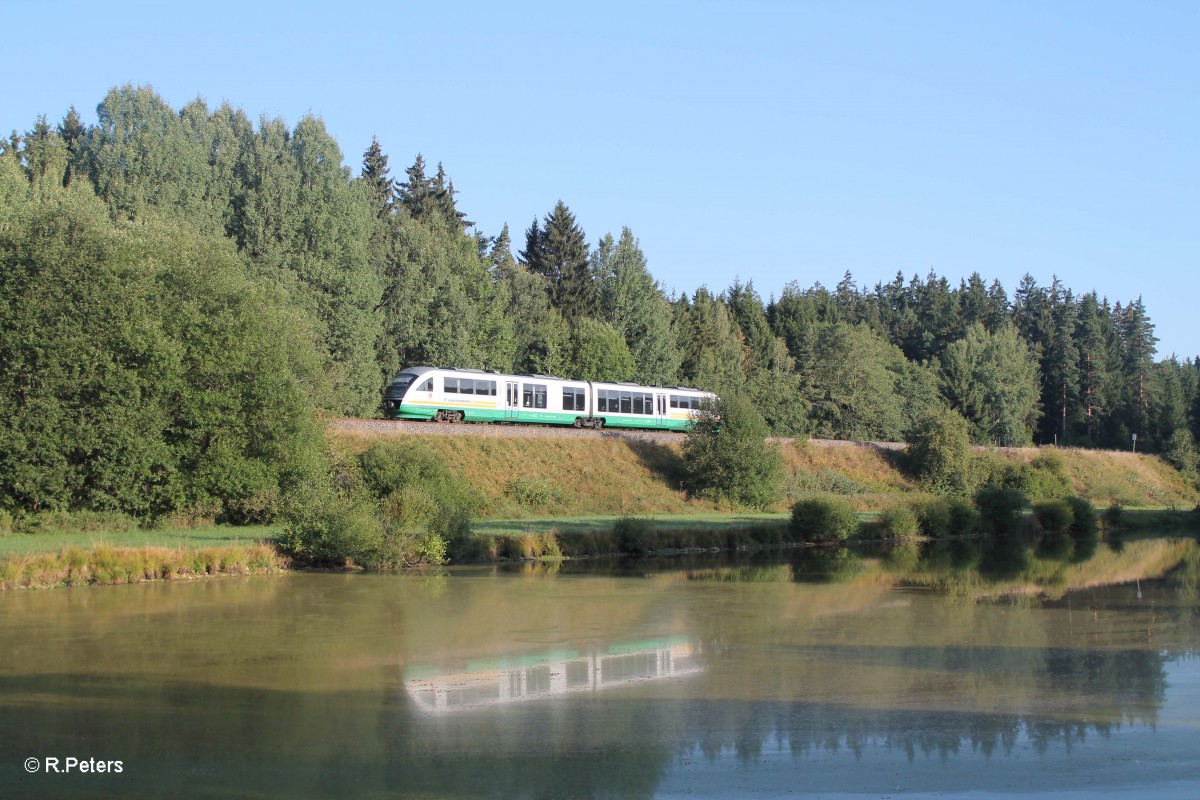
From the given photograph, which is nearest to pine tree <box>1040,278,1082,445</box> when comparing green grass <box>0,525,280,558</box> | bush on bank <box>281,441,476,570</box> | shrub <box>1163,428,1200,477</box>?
shrub <box>1163,428,1200,477</box>

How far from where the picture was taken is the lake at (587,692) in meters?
11.6

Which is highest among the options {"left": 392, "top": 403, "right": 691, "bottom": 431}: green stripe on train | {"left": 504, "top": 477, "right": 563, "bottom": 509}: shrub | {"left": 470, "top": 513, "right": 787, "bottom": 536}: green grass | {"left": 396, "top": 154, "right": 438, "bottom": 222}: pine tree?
{"left": 396, "top": 154, "right": 438, "bottom": 222}: pine tree

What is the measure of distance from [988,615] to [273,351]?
24.2 metres

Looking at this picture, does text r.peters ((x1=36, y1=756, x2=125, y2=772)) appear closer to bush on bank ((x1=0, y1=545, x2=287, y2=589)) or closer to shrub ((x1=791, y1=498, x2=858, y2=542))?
bush on bank ((x1=0, y1=545, x2=287, y2=589))

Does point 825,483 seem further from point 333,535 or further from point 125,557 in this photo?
point 125,557

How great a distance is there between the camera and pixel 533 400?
53.8m

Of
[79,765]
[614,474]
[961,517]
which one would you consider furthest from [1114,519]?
[79,765]

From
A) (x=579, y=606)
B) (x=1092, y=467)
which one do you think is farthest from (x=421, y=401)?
(x=1092, y=467)

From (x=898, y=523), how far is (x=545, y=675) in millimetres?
32101

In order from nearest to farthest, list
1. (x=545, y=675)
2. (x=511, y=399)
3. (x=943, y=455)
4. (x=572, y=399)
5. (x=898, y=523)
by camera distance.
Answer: (x=545, y=675)
(x=898, y=523)
(x=511, y=399)
(x=572, y=399)
(x=943, y=455)

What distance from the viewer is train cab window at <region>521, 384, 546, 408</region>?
53.4m

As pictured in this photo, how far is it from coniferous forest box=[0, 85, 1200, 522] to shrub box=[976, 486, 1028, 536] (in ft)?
44.1

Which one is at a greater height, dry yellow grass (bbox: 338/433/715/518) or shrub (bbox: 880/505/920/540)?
dry yellow grass (bbox: 338/433/715/518)

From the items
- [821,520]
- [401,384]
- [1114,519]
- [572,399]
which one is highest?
[401,384]
